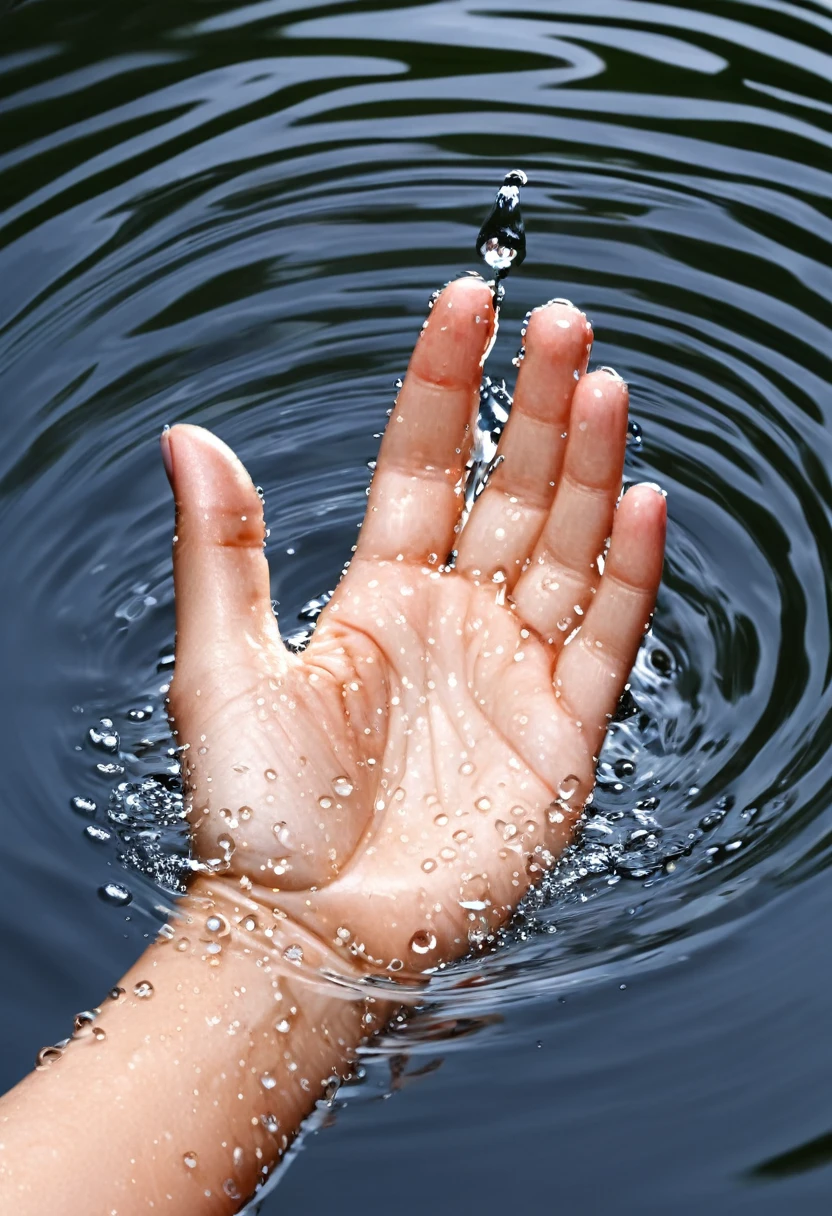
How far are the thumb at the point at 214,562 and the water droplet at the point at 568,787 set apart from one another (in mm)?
428

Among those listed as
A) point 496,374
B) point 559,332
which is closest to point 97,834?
point 559,332

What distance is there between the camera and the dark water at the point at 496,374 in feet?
4.87

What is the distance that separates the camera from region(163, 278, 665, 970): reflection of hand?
5.26ft

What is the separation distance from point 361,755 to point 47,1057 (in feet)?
1.69

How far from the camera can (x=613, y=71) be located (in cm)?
291

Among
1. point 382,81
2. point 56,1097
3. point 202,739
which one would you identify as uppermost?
point 382,81

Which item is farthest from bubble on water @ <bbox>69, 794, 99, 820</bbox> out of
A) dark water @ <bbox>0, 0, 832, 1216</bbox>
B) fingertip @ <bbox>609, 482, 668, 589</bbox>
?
fingertip @ <bbox>609, 482, 668, 589</bbox>

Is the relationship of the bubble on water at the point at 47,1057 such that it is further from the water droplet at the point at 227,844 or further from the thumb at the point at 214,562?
the thumb at the point at 214,562

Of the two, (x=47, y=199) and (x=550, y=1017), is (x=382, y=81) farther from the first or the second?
(x=550, y=1017)

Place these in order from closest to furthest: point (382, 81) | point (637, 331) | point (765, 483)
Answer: point (765, 483), point (637, 331), point (382, 81)

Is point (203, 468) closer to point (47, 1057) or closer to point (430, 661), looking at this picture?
point (430, 661)

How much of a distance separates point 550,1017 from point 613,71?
85.3 inches

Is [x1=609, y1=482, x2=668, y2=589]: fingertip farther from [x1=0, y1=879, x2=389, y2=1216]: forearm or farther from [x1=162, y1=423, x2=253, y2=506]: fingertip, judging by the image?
[x1=0, y1=879, x2=389, y2=1216]: forearm

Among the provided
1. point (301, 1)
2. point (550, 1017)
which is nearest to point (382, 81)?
point (301, 1)
